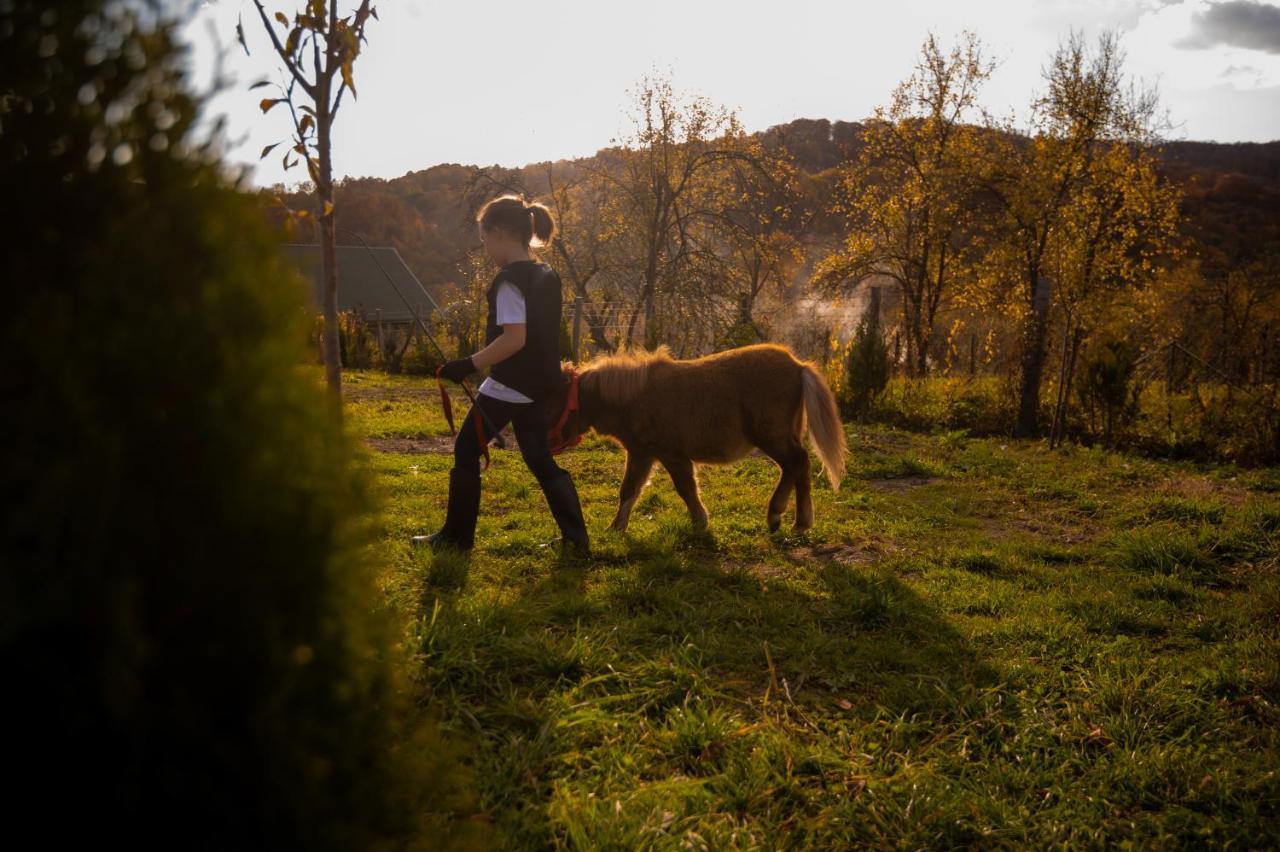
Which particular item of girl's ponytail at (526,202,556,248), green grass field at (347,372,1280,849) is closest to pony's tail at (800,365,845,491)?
green grass field at (347,372,1280,849)

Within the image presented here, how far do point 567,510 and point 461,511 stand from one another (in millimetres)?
671

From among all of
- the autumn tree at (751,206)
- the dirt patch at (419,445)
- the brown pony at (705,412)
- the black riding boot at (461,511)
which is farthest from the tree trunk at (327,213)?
the autumn tree at (751,206)

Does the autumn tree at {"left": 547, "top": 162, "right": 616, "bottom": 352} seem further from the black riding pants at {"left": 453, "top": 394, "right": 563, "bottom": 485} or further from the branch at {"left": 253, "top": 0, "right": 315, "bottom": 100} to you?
the branch at {"left": 253, "top": 0, "right": 315, "bottom": 100}

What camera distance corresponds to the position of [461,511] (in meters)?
4.78

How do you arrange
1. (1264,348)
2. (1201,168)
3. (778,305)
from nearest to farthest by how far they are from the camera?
(1264,348)
(778,305)
(1201,168)

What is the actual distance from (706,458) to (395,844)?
15.6 feet

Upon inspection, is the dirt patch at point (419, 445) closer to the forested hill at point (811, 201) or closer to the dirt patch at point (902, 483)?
the dirt patch at point (902, 483)

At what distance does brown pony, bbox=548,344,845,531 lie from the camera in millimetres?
5711

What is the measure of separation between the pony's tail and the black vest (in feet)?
6.62

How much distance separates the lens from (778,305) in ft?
109

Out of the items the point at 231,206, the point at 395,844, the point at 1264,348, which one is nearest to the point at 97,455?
the point at 231,206

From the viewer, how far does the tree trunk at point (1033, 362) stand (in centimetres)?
1065

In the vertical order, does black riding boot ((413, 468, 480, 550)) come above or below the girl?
below

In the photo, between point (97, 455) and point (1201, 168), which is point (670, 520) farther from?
point (1201, 168)
